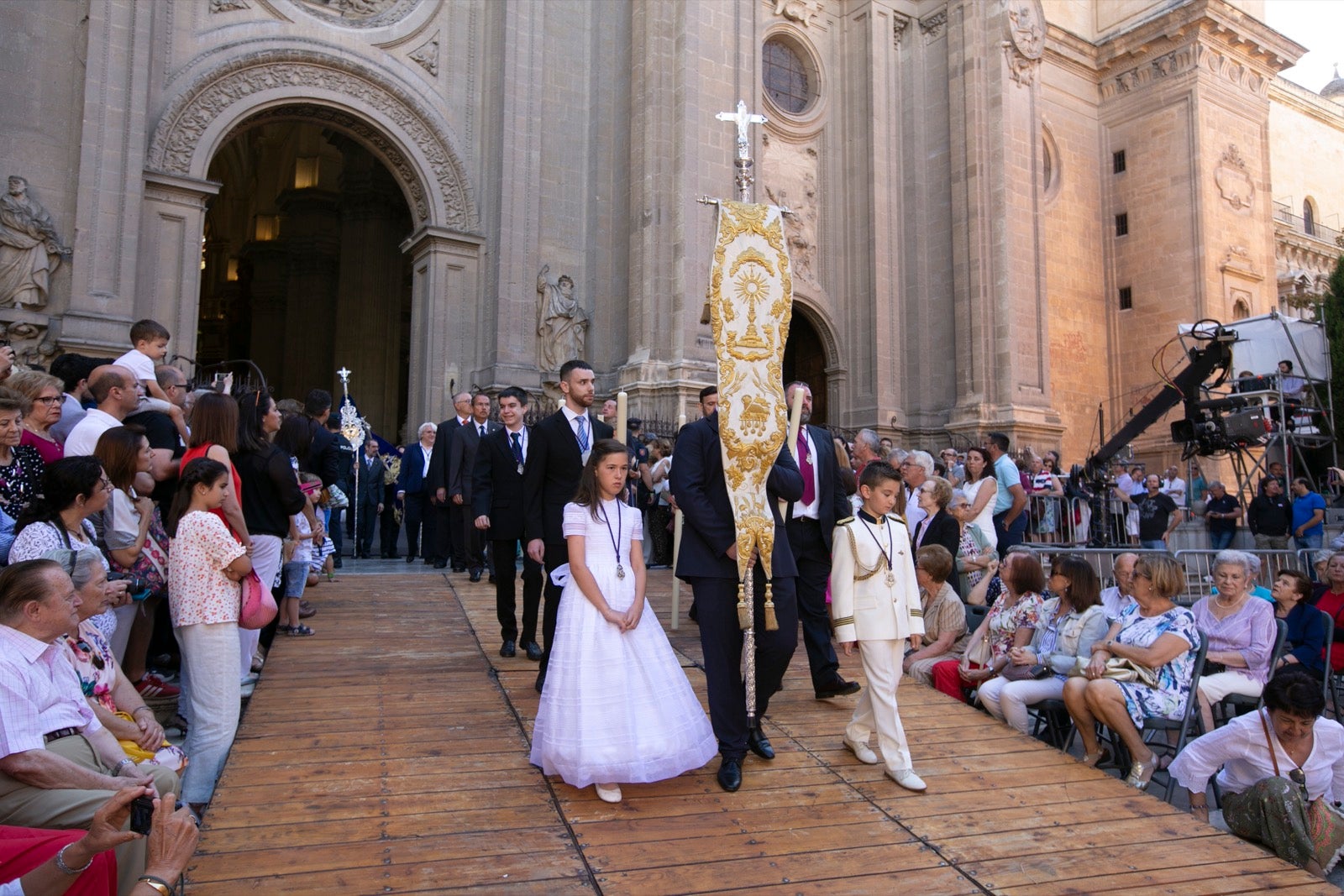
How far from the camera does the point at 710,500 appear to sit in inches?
197

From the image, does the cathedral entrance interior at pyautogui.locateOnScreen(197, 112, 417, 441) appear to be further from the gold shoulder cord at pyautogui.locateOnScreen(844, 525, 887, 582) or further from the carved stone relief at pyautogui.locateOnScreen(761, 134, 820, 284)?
the gold shoulder cord at pyautogui.locateOnScreen(844, 525, 887, 582)

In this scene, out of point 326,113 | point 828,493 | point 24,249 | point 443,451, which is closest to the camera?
point 828,493

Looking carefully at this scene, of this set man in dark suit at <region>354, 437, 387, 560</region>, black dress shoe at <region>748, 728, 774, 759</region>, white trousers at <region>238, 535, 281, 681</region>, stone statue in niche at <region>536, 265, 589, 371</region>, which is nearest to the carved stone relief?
stone statue in niche at <region>536, 265, 589, 371</region>

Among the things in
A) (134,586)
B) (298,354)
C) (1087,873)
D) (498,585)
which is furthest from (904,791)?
(298,354)

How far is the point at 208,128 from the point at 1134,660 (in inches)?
561

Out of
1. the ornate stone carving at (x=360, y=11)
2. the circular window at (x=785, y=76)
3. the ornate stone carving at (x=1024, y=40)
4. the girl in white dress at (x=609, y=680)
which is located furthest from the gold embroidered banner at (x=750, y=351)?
the ornate stone carving at (x=1024, y=40)

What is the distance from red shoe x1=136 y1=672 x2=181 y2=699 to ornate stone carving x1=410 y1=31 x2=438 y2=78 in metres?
13.1

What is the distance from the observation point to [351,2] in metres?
15.9

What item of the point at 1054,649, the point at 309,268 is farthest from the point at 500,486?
the point at 309,268

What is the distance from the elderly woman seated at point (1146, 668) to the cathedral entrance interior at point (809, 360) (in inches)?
588

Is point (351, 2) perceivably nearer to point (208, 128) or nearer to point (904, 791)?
point (208, 128)

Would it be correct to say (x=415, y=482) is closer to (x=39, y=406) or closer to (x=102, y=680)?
(x=39, y=406)

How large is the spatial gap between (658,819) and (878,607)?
153 centimetres

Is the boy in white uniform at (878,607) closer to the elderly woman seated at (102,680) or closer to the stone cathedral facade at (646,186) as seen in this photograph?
the elderly woman seated at (102,680)
